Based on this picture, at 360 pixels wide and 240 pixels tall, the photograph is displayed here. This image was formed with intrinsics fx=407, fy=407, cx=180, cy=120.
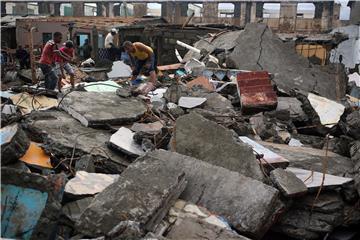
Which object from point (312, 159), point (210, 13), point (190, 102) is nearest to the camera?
point (312, 159)

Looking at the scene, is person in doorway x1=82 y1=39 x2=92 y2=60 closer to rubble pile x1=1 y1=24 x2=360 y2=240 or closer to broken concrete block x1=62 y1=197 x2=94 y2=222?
rubble pile x1=1 y1=24 x2=360 y2=240

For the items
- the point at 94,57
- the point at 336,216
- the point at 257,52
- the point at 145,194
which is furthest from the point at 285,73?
the point at 94,57

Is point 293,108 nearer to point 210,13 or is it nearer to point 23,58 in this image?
point 23,58

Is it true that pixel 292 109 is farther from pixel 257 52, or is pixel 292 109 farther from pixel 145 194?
pixel 145 194

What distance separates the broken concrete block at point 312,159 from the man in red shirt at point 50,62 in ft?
14.1

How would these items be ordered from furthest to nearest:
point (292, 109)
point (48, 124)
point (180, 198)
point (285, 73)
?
point (285, 73) → point (292, 109) → point (48, 124) → point (180, 198)

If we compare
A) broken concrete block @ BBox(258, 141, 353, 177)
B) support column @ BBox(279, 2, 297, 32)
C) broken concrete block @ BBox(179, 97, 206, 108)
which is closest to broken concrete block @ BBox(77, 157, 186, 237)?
broken concrete block @ BBox(258, 141, 353, 177)

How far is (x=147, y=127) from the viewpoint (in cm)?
510

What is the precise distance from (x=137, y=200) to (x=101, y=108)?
107 inches

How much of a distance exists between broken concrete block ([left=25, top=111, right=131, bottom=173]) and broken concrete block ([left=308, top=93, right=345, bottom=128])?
353 cm

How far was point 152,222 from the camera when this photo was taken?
10.0ft

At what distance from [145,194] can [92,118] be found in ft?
7.37

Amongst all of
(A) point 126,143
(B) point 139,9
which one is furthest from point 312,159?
(B) point 139,9

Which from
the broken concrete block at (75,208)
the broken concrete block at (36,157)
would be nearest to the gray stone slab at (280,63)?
the broken concrete block at (36,157)
